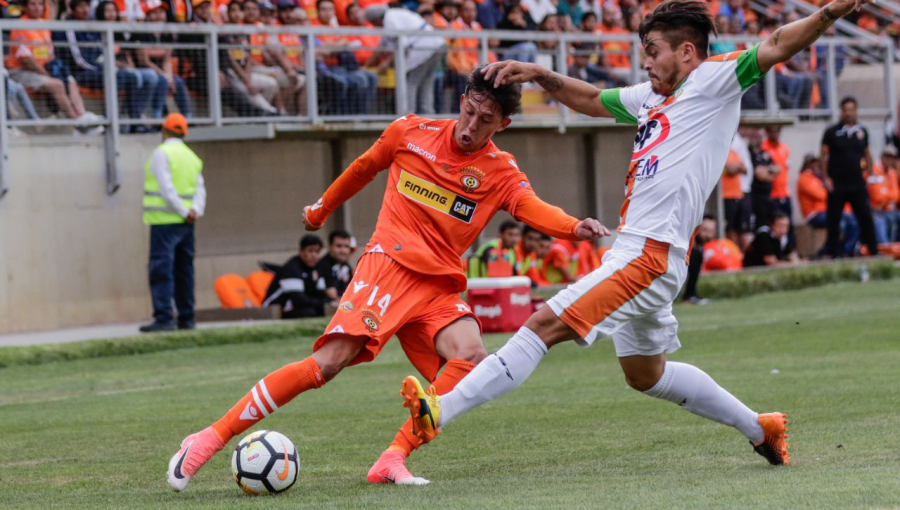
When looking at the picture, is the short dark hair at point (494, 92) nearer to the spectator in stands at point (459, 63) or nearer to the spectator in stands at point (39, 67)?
the spectator in stands at point (39, 67)

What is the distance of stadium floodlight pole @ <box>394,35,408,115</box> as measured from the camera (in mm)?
18531

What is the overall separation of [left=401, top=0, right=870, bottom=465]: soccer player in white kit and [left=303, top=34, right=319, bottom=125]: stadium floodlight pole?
37.8 feet

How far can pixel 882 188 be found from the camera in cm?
2542

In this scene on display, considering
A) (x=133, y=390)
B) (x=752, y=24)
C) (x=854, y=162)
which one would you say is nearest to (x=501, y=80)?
(x=133, y=390)

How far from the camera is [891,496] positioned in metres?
5.30

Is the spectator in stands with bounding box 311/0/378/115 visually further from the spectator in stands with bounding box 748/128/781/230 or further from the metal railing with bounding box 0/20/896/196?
the spectator in stands with bounding box 748/128/781/230

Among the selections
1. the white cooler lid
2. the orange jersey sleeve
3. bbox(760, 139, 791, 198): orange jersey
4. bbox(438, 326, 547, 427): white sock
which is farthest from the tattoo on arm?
bbox(760, 139, 791, 198): orange jersey

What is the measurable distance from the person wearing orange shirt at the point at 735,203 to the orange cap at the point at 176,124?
9582mm

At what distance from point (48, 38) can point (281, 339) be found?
14.8ft

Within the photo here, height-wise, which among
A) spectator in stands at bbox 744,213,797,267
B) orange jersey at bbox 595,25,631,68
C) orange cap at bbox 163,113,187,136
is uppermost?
orange jersey at bbox 595,25,631,68

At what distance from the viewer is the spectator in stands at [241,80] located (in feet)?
57.4

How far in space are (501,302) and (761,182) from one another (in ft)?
28.3

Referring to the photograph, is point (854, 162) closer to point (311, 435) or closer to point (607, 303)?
point (311, 435)

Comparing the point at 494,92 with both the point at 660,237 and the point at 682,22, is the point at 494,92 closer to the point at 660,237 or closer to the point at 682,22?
the point at 682,22
